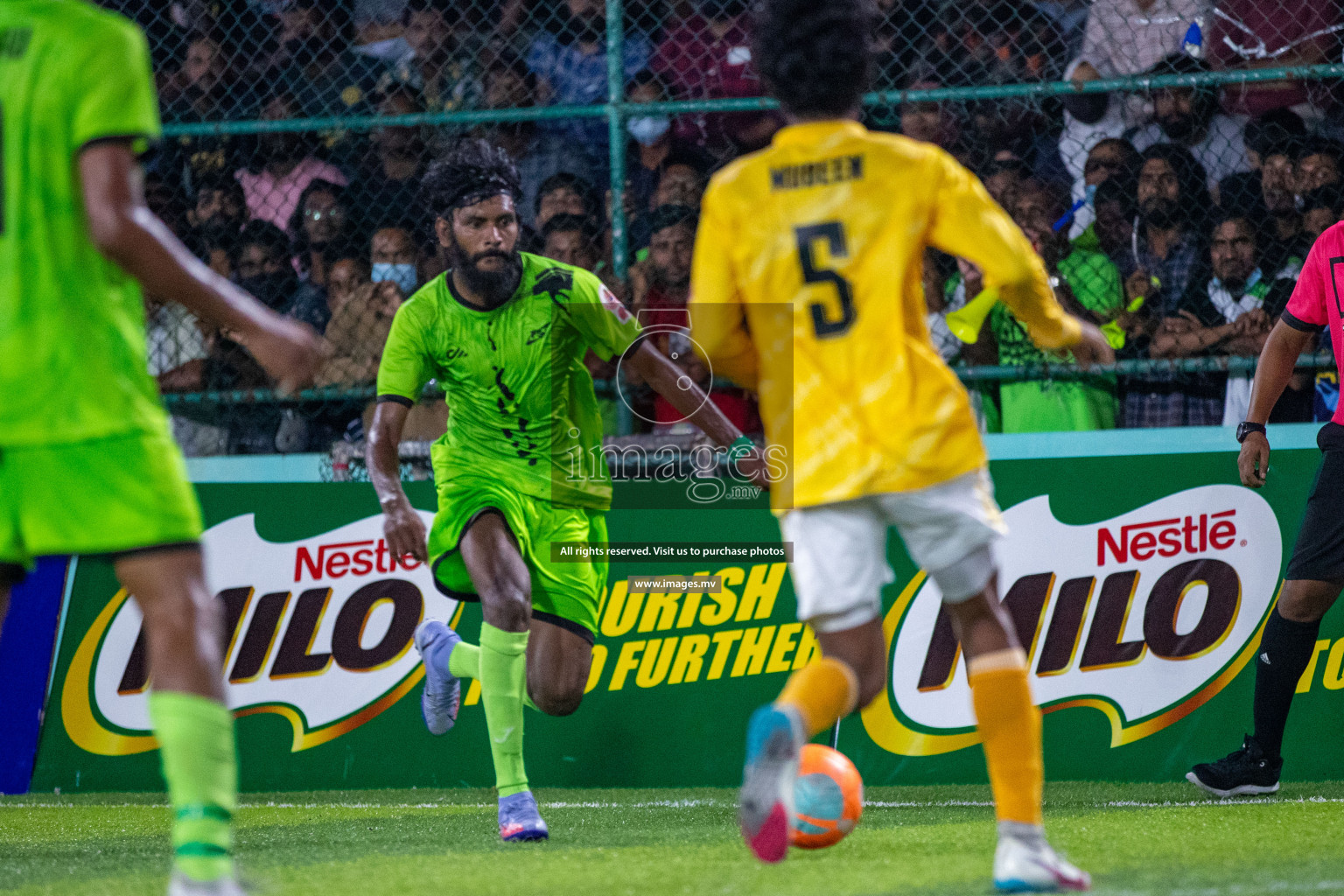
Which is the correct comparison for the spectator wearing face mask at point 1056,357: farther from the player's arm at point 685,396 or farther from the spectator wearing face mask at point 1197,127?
the player's arm at point 685,396

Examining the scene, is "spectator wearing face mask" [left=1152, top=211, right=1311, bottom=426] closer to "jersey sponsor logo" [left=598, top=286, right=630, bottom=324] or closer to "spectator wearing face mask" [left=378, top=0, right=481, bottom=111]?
"jersey sponsor logo" [left=598, top=286, right=630, bottom=324]

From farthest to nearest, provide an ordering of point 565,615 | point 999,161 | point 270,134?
point 270,134
point 999,161
point 565,615

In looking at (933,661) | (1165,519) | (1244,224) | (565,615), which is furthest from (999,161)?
(565,615)

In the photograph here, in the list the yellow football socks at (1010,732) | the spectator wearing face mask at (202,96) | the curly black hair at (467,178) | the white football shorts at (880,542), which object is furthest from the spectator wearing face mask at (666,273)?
the yellow football socks at (1010,732)

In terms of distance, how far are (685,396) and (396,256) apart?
252 centimetres

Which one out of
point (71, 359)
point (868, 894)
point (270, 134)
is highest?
point (270, 134)

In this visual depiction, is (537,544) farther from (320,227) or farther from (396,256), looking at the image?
(320,227)

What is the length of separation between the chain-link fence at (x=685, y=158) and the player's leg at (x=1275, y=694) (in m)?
1.15

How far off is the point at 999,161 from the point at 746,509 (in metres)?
1.92

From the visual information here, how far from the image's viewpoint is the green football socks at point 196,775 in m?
2.87

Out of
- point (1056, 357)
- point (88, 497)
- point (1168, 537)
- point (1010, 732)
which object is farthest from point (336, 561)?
point (1010, 732)

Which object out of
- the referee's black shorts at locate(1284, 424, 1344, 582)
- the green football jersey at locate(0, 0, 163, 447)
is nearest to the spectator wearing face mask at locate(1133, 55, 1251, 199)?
the referee's black shorts at locate(1284, 424, 1344, 582)

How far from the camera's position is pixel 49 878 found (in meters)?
4.00

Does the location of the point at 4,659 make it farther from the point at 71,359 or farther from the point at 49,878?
the point at 71,359
